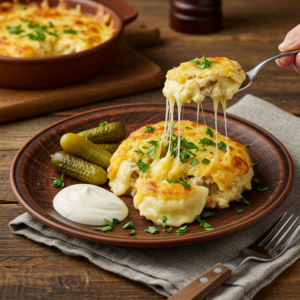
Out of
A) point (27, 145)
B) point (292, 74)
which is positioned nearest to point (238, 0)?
point (292, 74)

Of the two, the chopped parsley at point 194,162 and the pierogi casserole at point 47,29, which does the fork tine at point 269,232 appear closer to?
the chopped parsley at point 194,162

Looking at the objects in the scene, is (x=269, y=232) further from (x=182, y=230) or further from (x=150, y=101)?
(x=150, y=101)

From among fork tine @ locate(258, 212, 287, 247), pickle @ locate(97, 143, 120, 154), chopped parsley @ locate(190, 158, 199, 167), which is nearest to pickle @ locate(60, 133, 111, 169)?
pickle @ locate(97, 143, 120, 154)

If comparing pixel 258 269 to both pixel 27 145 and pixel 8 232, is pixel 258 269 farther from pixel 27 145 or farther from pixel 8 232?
pixel 27 145

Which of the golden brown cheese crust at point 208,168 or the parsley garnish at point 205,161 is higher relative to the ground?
the parsley garnish at point 205,161

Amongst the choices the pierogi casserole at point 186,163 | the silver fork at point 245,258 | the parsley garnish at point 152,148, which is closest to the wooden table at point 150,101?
the silver fork at point 245,258

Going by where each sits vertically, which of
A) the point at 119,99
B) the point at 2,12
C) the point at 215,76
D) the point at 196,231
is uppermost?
the point at 215,76

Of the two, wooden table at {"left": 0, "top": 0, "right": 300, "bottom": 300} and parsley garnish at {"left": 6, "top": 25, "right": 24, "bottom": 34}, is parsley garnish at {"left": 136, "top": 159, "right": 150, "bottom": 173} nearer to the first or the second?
wooden table at {"left": 0, "top": 0, "right": 300, "bottom": 300}
